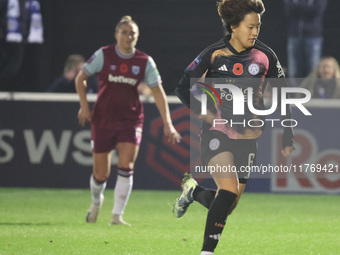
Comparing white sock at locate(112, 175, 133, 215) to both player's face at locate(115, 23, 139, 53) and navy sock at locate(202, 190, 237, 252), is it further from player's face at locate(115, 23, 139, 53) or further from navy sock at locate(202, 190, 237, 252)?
navy sock at locate(202, 190, 237, 252)

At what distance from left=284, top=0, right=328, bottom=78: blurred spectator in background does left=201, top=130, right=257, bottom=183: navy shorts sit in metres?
8.32

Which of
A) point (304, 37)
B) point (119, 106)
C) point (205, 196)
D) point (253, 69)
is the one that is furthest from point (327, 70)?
point (253, 69)

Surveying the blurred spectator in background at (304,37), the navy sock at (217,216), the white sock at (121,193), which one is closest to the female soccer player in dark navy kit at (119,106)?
the white sock at (121,193)

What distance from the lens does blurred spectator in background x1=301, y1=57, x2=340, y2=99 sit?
14602 millimetres

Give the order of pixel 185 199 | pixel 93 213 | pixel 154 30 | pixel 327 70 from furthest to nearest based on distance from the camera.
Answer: pixel 154 30 < pixel 327 70 < pixel 93 213 < pixel 185 199

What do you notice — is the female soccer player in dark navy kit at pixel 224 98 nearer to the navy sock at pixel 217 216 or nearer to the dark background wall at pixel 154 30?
the navy sock at pixel 217 216

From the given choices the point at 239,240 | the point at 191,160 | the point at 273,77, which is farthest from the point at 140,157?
the point at 273,77

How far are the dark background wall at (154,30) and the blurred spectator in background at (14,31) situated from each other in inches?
15.1

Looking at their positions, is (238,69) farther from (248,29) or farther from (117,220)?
(117,220)

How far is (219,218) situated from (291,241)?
217 cm

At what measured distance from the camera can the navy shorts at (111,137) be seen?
10562 millimetres

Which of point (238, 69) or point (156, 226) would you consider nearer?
point (238, 69)

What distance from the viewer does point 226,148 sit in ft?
25.4

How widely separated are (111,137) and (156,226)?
1.06 meters
